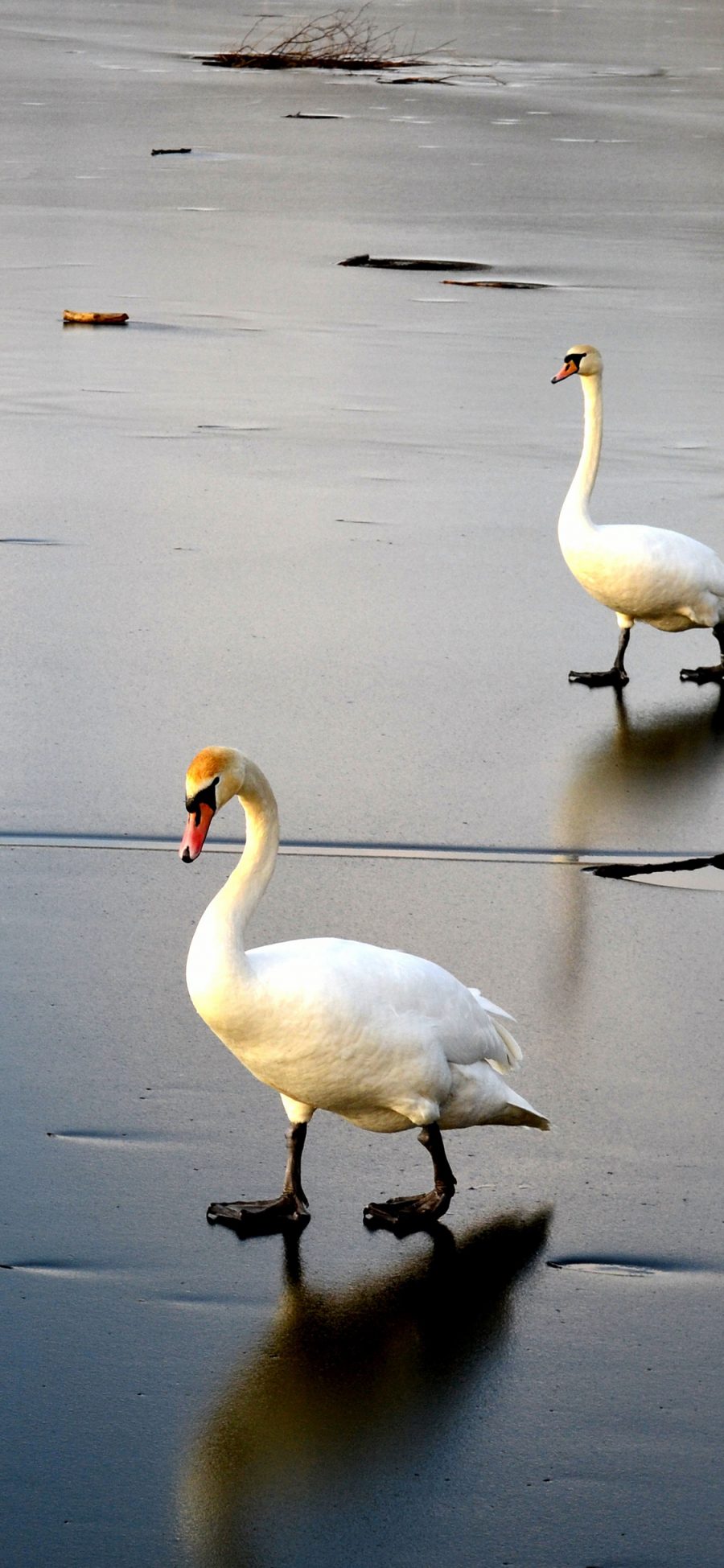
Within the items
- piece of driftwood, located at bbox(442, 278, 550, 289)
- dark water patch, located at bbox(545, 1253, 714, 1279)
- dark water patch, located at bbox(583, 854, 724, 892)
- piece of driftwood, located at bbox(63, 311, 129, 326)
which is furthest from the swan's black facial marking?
piece of driftwood, located at bbox(442, 278, 550, 289)

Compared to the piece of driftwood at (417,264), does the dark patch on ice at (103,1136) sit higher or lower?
higher

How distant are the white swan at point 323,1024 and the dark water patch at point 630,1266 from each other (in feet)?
1.03

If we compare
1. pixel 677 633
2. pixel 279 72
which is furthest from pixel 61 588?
pixel 279 72

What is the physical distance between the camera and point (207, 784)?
4965mm

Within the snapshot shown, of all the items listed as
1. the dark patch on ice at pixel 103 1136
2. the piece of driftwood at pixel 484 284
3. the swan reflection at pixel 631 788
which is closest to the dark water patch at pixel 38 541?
the swan reflection at pixel 631 788

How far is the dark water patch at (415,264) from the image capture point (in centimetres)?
2042

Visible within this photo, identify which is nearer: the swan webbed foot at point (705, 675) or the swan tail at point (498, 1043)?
the swan tail at point (498, 1043)

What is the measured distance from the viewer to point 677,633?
34.3 feet

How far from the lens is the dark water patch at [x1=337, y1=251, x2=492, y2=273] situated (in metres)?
20.4

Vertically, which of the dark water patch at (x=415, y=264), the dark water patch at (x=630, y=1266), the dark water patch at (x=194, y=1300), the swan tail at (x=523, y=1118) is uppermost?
the swan tail at (x=523, y=1118)

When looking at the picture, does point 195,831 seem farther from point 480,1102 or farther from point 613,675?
point 613,675

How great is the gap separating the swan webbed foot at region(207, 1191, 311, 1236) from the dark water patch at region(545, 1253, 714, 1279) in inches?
22.6

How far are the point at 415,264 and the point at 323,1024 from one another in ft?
55.1

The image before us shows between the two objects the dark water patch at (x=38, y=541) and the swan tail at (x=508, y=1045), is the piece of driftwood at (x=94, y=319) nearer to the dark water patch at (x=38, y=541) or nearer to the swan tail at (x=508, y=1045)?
the dark water patch at (x=38, y=541)
